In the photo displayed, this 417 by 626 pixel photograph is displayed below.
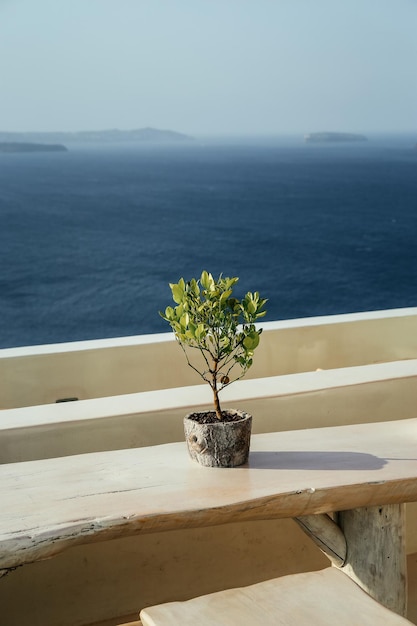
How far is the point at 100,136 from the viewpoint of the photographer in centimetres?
4991

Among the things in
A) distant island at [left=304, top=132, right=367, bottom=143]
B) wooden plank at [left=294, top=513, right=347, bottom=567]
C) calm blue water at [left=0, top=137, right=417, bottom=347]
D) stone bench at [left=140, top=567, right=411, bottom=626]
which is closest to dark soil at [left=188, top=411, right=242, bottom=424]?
wooden plank at [left=294, top=513, right=347, bottom=567]

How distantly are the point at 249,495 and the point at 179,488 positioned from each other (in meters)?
0.13

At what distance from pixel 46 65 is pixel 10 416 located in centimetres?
4590

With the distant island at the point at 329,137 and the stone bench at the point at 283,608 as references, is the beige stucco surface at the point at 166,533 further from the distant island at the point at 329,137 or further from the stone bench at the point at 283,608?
the distant island at the point at 329,137

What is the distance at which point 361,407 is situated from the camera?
2273mm

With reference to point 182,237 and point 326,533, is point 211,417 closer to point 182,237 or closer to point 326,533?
point 326,533

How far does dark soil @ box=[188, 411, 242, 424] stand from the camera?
1700 millimetres

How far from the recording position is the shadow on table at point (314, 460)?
166cm

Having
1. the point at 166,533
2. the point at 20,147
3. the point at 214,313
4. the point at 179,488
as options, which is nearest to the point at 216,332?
the point at 214,313

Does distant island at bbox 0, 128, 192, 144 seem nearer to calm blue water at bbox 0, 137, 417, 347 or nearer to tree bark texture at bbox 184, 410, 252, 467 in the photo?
calm blue water at bbox 0, 137, 417, 347

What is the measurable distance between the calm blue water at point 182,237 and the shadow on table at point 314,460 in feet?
86.1

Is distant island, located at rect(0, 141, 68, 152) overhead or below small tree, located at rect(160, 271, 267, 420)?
overhead

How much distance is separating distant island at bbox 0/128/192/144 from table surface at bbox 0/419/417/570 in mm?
46539

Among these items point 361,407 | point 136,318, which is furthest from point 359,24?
point 361,407
